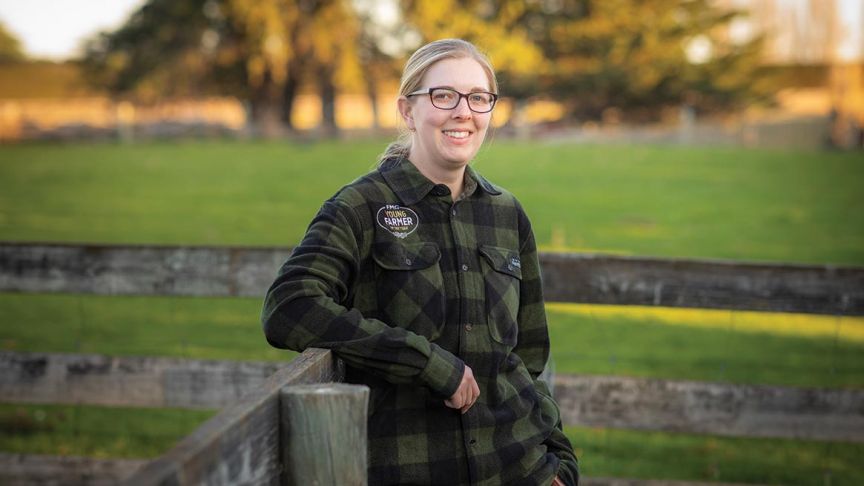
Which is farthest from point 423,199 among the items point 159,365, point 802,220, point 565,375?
point 802,220

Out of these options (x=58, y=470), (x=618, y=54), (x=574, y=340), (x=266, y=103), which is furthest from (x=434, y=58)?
(x=618, y=54)

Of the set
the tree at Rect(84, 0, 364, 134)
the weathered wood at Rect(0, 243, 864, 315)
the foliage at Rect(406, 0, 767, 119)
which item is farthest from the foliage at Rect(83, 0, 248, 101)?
the weathered wood at Rect(0, 243, 864, 315)

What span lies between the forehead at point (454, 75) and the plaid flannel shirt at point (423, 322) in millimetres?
Answer: 242

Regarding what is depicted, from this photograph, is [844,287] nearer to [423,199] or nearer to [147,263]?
[423,199]

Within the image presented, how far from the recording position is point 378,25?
125ft

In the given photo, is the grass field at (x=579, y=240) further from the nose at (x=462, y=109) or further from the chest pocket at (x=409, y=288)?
the nose at (x=462, y=109)

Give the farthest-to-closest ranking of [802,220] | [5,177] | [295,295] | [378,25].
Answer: [378,25], [5,177], [802,220], [295,295]

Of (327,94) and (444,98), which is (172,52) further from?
(444,98)

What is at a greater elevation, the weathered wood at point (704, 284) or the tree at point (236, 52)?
the tree at point (236, 52)

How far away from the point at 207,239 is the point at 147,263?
770 cm

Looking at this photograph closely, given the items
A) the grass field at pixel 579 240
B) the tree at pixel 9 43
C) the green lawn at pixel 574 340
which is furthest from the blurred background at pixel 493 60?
the tree at pixel 9 43

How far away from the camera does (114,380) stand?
4.06m

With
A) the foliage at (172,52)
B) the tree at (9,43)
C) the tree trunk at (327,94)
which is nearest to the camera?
the tree trunk at (327,94)

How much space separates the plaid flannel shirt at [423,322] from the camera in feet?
7.41
